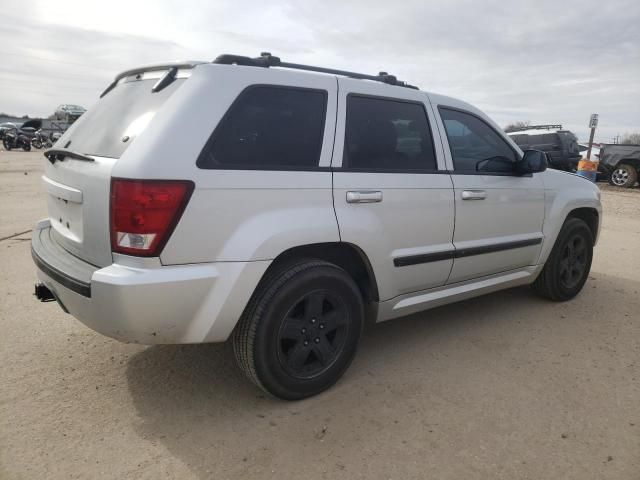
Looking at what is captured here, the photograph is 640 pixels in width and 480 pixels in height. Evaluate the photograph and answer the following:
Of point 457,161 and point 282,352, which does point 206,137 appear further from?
point 457,161

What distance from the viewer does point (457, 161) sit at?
11.2ft

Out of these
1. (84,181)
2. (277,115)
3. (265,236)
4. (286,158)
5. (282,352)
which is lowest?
(282,352)

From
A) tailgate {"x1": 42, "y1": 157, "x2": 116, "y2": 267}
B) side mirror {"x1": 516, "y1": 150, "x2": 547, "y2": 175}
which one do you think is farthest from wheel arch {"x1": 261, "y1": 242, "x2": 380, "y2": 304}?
side mirror {"x1": 516, "y1": 150, "x2": 547, "y2": 175}

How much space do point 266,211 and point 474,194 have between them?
1663 millimetres

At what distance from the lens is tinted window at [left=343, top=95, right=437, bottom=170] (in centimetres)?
287

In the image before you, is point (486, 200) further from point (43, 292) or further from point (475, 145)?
point (43, 292)

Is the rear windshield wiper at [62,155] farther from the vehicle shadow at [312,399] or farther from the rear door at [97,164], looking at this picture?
the vehicle shadow at [312,399]

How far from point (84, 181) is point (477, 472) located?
2.29m

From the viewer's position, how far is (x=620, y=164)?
15.2 metres

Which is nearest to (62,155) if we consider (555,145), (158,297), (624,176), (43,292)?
(43,292)

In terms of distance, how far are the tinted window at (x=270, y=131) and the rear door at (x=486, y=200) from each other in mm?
1126

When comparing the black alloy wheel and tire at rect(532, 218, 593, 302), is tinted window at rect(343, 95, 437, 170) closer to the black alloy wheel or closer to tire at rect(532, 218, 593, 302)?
the black alloy wheel

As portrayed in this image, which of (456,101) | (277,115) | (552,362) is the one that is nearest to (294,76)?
(277,115)

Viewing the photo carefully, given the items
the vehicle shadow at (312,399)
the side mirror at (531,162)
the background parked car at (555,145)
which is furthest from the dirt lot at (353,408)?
the background parked car at (555,145)
